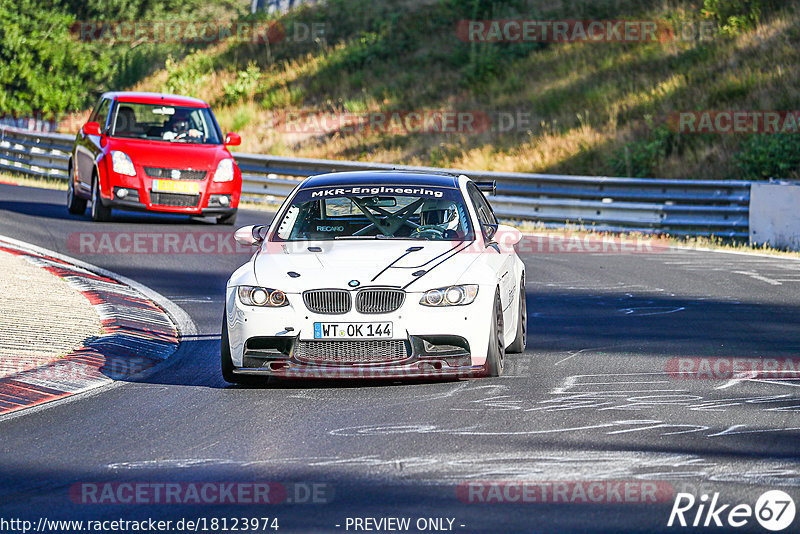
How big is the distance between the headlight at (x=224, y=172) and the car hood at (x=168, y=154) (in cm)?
8

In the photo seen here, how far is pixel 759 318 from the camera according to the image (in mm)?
12266

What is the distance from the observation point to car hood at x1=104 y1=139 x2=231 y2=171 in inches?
752

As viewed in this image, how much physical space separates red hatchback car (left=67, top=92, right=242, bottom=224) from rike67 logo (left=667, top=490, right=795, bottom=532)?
14288 mm

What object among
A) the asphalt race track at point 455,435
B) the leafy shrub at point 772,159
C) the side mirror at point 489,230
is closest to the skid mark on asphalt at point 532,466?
the asphalt race track at point 455,435

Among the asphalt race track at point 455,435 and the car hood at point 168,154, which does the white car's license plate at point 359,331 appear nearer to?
the asphalt race track at point 455,435

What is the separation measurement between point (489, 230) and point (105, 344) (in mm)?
3287

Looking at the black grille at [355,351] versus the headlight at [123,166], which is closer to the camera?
the black grille at [355,351]

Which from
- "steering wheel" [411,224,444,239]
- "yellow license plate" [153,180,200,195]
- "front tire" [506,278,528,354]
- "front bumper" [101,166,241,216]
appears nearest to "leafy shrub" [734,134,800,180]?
"front bumper" [101,166,241,216]

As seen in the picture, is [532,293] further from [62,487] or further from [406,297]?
[62,487]

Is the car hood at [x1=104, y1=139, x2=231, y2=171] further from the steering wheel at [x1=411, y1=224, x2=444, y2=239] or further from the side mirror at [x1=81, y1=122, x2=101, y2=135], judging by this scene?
the steering wheel at [x1=411, y1=224, x2=444, y2=239]

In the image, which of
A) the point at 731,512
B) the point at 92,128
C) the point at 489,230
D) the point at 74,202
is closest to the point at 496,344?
the point at 489,230

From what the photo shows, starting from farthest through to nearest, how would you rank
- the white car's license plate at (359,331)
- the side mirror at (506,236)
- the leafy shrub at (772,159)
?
1. the leafy shrub at (772,159)
2. the side mirror at (506,236)
3. the white car's license plate at (359,331)

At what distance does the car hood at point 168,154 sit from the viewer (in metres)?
19.1

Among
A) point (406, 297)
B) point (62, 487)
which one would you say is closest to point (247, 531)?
point (62, 487)
